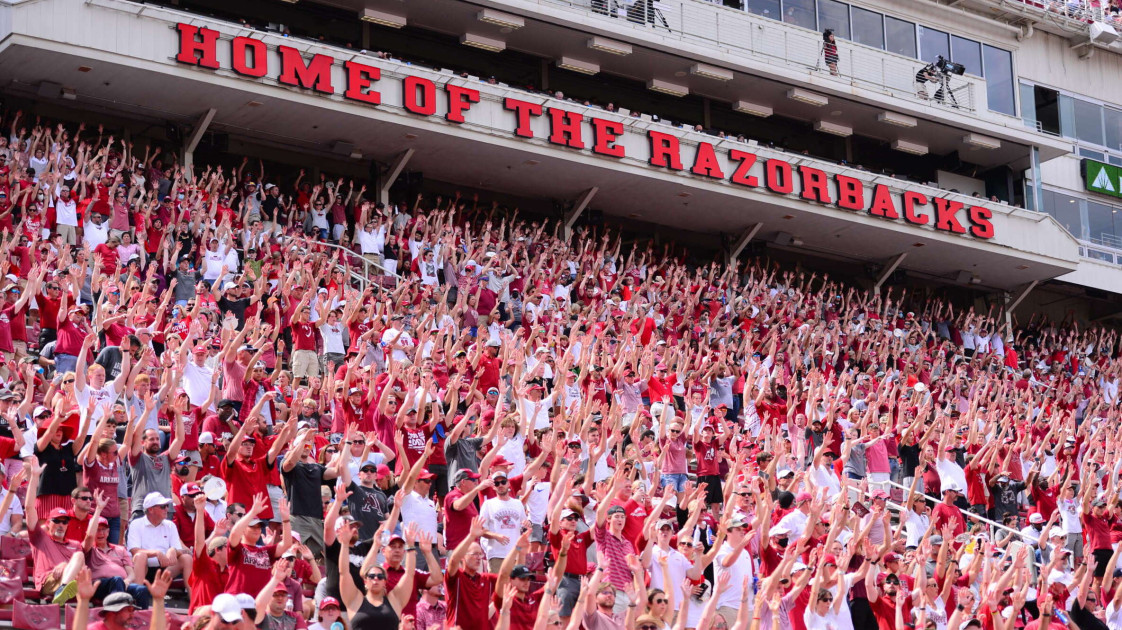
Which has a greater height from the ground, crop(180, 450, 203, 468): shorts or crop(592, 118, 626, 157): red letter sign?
crop(592, 118, 626, 157): red letter sign

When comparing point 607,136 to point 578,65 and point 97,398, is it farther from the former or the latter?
point 97,398

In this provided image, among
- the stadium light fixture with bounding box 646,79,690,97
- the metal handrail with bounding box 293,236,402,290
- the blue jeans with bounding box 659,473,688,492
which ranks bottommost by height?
the blue jeans with bounding box 659,473,688,492

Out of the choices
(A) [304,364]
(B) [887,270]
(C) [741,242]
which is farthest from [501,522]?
(B) [887,270]

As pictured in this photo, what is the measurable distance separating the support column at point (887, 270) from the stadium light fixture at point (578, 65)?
8.87m

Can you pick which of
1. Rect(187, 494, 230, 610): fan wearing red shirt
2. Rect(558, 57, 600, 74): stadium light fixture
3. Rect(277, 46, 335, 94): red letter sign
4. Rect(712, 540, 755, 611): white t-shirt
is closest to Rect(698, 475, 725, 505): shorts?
Rect(712, 540, 755, 611): white t-shirt

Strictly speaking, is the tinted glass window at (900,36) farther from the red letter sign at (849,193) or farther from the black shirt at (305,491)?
the black shirt at (305,491)

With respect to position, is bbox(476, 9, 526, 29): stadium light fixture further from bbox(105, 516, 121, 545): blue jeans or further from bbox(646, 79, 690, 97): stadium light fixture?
bbox(105, 516, 121, 545): blue jeans

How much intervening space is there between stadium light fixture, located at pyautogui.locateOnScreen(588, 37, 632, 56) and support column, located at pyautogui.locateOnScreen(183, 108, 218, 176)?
796cm

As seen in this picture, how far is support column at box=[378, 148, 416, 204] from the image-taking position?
27578 mm

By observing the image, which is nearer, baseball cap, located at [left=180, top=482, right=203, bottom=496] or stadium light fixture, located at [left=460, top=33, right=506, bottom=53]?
baseball cap, located at [left=180, top=482, right=203, bottom=496]

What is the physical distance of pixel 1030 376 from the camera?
96.6ft

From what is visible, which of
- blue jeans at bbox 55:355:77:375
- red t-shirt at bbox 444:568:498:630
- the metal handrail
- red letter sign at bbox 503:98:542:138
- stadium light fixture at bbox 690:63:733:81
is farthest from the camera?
stadium light fixture at bbox 690:63:733:81

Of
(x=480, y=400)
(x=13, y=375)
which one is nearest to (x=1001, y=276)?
(x=480, y=400)

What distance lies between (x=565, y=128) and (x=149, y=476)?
17.3m
